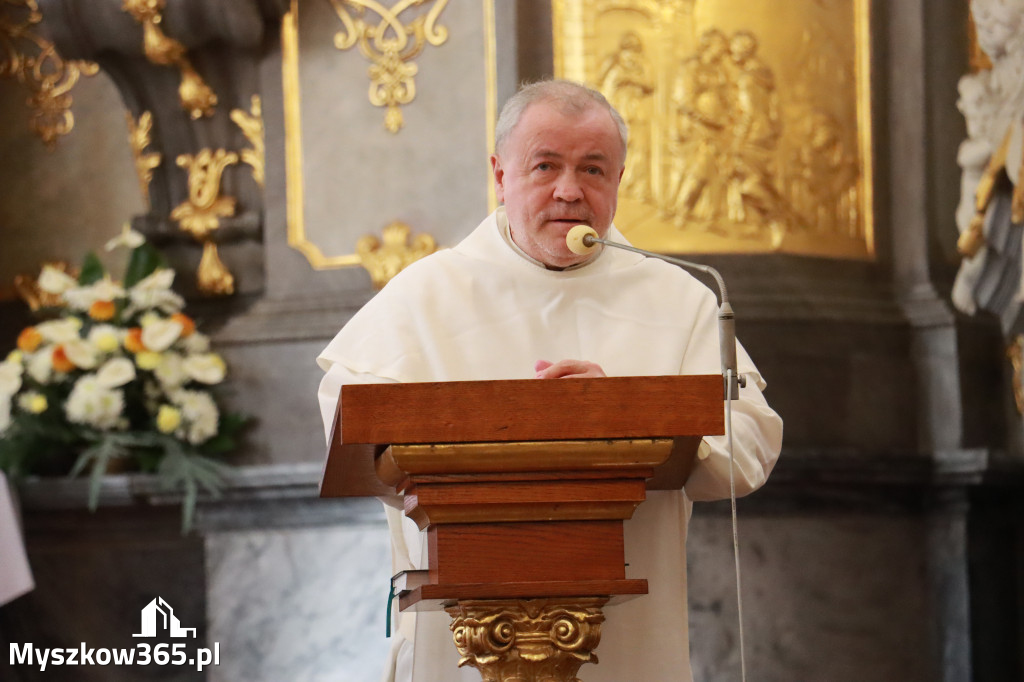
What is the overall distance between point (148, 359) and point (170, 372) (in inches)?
3.9

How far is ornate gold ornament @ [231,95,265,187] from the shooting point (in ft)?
19.4

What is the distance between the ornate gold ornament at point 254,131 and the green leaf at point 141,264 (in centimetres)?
52

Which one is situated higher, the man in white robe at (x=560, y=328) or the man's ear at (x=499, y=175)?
the man's ear at (x=499, y=175)

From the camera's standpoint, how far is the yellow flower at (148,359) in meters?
5.45

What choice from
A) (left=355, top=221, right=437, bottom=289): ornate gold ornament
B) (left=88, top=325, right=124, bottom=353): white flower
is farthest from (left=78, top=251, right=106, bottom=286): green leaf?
(left=355, top=221, right=437, bottom=289): ornate gold ornament

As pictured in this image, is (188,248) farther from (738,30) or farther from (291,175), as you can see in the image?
(738,30)

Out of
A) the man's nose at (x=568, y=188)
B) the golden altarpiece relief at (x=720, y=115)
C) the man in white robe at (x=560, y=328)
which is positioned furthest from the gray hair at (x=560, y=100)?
the golden altarpiece relief at (x=720, y=115)

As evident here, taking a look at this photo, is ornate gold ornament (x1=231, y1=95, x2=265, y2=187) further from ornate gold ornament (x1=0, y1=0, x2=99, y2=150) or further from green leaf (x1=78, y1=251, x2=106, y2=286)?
ornate gold ornament (x1=0, y1=0, x2=99, y2=150)

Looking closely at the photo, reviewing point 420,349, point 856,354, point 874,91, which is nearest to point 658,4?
point 874,91

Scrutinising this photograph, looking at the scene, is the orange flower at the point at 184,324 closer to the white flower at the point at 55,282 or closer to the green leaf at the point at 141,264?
the green leaf at the point at 141,264

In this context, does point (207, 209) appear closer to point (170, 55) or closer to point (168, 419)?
point (170, 55)

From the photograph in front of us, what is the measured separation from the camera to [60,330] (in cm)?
552

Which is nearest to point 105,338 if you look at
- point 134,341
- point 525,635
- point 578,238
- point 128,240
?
point 134,341

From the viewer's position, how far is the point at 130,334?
5465 millimetres
